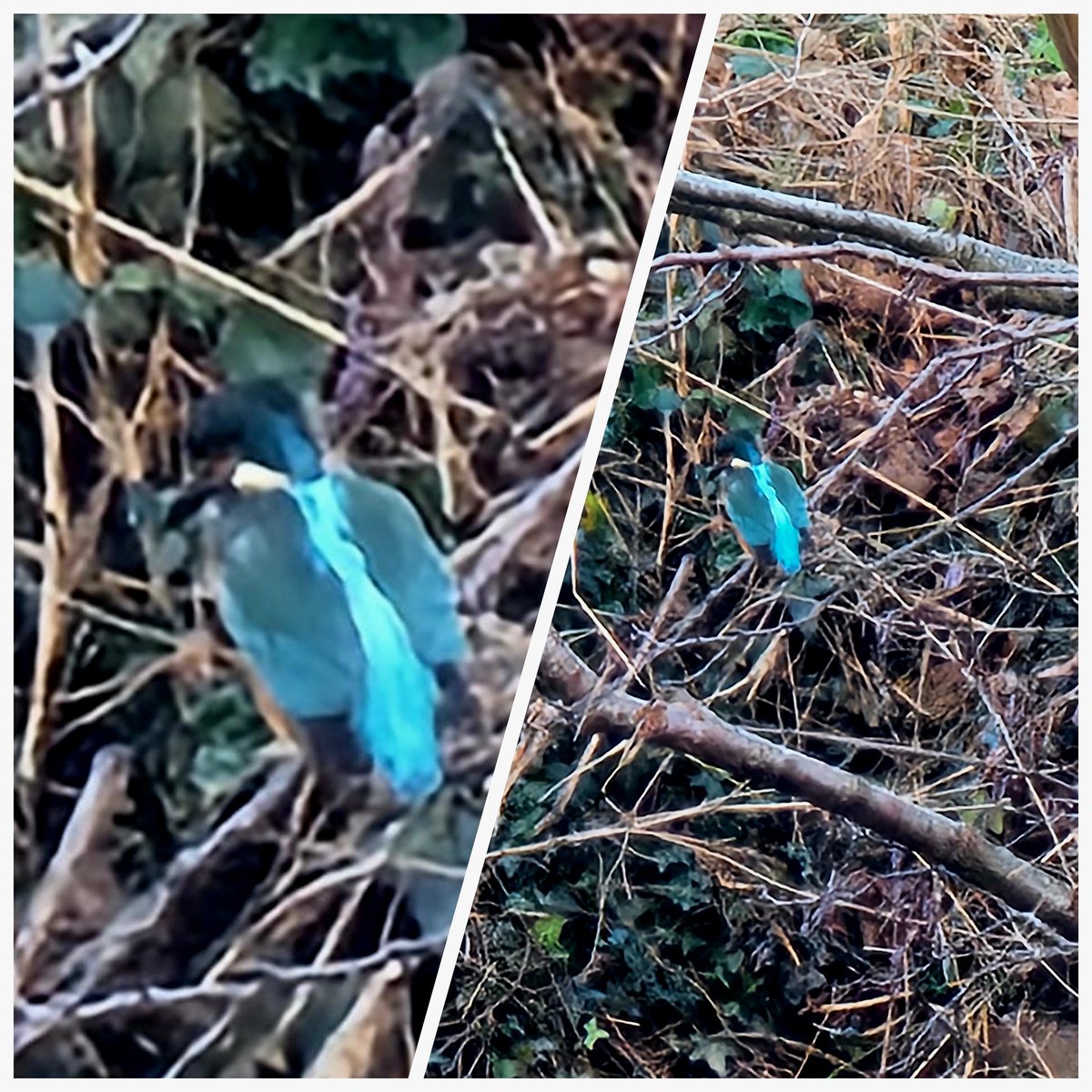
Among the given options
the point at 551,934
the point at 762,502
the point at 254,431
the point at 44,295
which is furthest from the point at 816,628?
the point at 44,295

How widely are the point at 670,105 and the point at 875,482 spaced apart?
1.60ft

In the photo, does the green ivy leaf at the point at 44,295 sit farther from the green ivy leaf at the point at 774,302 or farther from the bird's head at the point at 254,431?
the green ivy leaf at the point at 774,302

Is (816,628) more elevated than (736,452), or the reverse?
(736,452)

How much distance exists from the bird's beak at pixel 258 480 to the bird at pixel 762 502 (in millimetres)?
494

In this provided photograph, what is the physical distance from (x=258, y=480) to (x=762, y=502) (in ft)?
1.87

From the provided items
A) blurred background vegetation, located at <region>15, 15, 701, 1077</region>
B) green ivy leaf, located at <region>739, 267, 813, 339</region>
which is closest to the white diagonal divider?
blurred background vegetation, located at <region>15, 15, 701, 1077</region>

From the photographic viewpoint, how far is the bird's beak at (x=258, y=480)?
1593 millimetres

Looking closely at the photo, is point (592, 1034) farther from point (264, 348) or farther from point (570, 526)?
point (264, 348)

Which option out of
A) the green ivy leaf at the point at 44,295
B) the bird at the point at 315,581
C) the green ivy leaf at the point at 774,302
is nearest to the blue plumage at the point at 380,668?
the bird at the point at 315,581

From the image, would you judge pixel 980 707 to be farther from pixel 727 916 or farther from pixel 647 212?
pixel 647 212

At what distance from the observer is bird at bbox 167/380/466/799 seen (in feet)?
5.21

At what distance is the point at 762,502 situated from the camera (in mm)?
1610

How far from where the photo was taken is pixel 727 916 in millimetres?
1612

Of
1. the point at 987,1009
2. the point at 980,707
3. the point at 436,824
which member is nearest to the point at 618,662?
the point at 436,824
